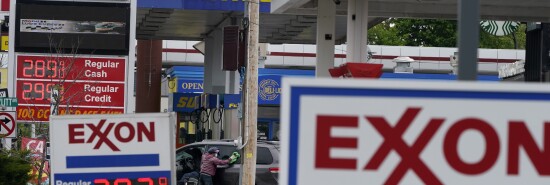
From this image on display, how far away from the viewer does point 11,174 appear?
1728cm

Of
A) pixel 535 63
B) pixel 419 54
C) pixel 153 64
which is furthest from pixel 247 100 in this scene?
pixel 419 54

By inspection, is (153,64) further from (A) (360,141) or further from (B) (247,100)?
(A) (360,141)

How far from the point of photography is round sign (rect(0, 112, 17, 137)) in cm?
2364

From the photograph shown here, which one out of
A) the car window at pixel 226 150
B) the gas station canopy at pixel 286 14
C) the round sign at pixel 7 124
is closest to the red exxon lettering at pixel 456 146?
the gas station canopy at pixel 286 14

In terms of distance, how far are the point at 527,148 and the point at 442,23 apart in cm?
6998

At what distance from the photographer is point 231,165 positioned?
82.4ft

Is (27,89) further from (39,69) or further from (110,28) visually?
(110,28)

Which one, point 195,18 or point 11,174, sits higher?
point 195,18

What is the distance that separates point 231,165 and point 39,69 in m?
4.40

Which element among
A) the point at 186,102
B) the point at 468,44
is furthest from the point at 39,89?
the point at 468,44

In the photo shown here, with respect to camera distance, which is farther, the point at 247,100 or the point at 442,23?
the point at 442,23

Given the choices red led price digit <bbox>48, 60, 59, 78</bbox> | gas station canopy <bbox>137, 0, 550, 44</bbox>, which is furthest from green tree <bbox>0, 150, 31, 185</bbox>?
gas station canopy <bbox>137, 0, 550, 44</bbox>

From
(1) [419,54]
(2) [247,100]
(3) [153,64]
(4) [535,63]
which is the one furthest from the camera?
(1) [419,54]

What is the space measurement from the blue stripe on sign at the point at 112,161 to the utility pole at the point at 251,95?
10994 millimetres
